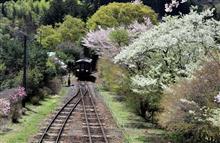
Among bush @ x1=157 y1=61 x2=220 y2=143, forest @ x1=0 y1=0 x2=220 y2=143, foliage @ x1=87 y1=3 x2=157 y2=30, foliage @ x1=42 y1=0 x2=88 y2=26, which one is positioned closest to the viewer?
bush @ x1=157 y1=61 x2=220 y2=143

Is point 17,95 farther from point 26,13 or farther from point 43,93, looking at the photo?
point 26,13

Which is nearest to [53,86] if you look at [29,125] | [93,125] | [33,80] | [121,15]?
[33,80]

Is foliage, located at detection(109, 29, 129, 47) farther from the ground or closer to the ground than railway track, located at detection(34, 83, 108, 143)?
farther from the ground

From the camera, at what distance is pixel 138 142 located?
2480 cm

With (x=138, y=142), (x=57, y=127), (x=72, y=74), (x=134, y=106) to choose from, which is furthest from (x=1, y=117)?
(x=72, y=74)

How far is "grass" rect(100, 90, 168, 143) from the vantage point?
85.1 ft

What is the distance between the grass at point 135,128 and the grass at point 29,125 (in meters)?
4.65

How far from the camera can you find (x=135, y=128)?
29.9m

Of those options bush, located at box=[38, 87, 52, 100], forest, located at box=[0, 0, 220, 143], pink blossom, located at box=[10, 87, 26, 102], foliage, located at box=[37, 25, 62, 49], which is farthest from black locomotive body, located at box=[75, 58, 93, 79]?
pink blossom, located at box=[10, 87, 26, 102]

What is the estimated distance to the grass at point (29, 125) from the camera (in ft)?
80.9

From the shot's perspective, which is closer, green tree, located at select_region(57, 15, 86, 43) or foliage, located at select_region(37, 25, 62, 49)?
foliage, located at select_region(37, 25, 62, 49)

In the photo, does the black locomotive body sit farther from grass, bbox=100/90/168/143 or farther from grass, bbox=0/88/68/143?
grass, bbox=100/90/168/143

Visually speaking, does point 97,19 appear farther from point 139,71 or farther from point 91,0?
point 91,0

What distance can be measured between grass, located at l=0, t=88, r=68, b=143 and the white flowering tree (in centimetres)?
622
